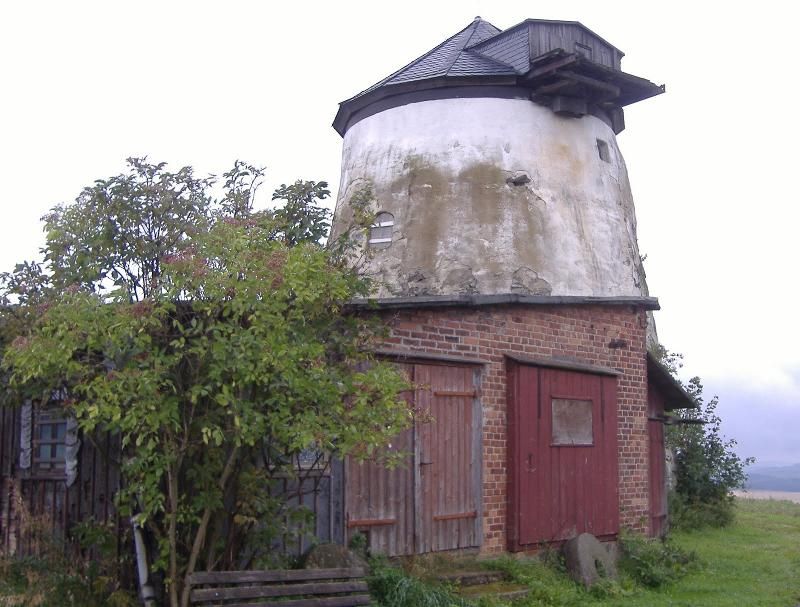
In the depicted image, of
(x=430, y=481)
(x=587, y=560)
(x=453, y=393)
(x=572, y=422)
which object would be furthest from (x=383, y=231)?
(x=587, y=560)

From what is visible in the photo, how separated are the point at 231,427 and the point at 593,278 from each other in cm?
1037

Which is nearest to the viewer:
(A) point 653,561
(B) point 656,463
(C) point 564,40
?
(A) point 653,561

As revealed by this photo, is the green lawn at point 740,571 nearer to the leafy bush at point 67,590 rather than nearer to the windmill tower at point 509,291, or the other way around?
the windmill tower at point 509,291

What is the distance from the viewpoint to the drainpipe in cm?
729

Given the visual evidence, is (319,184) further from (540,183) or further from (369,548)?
(540,183)

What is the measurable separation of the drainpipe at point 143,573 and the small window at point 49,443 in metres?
2.12

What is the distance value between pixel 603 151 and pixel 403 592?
1104cm

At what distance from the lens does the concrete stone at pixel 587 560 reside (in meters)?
10.6

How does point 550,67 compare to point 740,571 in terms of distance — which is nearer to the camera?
point 740,571

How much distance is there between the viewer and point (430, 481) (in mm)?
10023

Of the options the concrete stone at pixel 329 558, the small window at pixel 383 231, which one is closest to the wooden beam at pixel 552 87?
the small window at pixel 383 231

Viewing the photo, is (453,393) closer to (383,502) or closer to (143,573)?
(383,502)

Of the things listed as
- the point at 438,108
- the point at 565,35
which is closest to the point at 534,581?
the point at 438,108

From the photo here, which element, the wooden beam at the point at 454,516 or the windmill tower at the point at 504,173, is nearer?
the wooden beam at the point at 454,516
